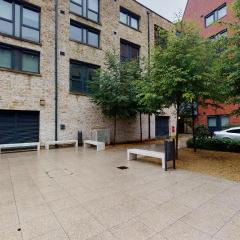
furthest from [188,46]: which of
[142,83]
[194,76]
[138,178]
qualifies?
[138,178]

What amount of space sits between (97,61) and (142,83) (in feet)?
23.6

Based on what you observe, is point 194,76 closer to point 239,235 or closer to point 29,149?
point 239,235

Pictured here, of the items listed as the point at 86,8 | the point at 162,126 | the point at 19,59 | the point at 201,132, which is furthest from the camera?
the point at 162,126

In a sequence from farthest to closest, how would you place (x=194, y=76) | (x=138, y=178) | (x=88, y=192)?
(x=194, y=76) < (x=138, y=178) < (x=88, y=192)

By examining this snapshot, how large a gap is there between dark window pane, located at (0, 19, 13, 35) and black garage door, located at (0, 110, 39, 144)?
4574mm

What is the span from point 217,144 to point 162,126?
9.61 m

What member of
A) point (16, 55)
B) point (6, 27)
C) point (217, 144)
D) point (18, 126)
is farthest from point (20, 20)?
point (217, 144)

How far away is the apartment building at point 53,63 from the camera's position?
1265 cm

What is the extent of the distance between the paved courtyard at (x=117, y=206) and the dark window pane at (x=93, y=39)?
11837 mm

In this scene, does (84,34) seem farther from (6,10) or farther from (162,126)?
(162,126)

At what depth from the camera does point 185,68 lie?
8.96 m

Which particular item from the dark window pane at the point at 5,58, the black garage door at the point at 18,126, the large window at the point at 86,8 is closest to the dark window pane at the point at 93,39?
the large window at the point at 86,8

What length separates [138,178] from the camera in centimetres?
664

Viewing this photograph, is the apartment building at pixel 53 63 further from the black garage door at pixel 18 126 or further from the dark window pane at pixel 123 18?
the dark window pane at pixel 123 18
